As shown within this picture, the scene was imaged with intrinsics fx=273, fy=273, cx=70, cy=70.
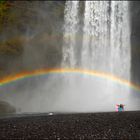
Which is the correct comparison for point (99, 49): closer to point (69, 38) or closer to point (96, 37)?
point (96, 37)

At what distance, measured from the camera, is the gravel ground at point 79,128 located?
15.4 meters

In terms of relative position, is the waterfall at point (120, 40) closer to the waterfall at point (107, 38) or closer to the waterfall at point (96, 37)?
the waterfall at point (107, 38)

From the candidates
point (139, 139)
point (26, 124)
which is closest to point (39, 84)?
point (26, 124)

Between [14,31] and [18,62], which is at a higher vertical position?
[14,31]

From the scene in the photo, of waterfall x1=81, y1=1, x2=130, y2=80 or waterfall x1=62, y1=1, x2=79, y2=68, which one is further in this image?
waterfall x1=62, y1=1, x2=79, y2=68

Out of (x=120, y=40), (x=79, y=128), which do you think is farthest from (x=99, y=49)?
(x=79, y=128)

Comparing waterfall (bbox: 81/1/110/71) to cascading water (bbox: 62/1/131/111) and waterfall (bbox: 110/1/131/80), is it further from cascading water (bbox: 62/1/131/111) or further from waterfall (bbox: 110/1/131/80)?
waterfall (bbox: 110/1/131/80)

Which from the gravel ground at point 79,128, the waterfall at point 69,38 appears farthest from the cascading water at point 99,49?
the gravel ground at point 79,128

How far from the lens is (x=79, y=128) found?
55.6 ft

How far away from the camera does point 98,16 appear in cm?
4612

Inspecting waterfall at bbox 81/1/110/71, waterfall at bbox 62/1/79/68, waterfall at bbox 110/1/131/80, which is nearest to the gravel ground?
waterfall at bbox 110/1/131/80

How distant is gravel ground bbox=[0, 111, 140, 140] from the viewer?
50.5ft

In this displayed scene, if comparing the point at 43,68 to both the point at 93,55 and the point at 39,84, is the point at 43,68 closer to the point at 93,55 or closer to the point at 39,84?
the point at 39,84

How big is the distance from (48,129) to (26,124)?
218 centimetres
